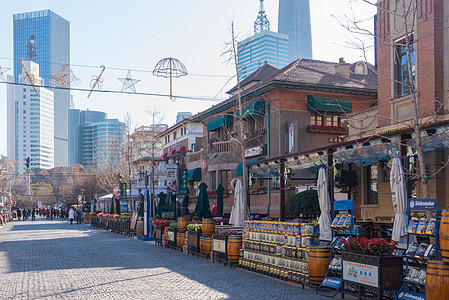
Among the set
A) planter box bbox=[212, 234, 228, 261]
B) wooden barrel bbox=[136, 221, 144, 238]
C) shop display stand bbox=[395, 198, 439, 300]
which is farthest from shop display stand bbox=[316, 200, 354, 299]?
wooden barrel bbox=[136, 221, 144, 238]

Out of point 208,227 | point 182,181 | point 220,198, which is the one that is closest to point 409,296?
point 208,227

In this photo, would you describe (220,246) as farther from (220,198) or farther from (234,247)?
(220,198)

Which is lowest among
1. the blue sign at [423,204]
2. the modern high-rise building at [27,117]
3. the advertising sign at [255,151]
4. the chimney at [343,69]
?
the blue sign at [423,204]

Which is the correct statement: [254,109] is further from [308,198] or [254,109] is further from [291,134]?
[308,198]

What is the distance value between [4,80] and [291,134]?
1541 centimetres

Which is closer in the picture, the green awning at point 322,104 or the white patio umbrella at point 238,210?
the white patio umbrella at point 238,210

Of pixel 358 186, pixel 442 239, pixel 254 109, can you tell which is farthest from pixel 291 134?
pixel 442 239

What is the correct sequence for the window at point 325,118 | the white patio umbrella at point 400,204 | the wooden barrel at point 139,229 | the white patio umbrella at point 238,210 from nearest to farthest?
the white patio umbrella at point 400,204 < the white patio umbrella at point 238,210 < the wooden barrel at point 139,229 < the window at point 325,118

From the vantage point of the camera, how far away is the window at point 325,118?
2902 centimetres

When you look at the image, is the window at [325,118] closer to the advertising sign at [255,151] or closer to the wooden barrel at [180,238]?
the advertising sign at [255,151]

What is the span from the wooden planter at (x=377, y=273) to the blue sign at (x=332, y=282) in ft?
2.02

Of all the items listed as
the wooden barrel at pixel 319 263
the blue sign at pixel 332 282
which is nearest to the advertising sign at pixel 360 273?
the blue sign at pixel 332 282

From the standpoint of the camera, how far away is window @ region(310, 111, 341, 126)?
2902 centimetres

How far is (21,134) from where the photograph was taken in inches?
7466
